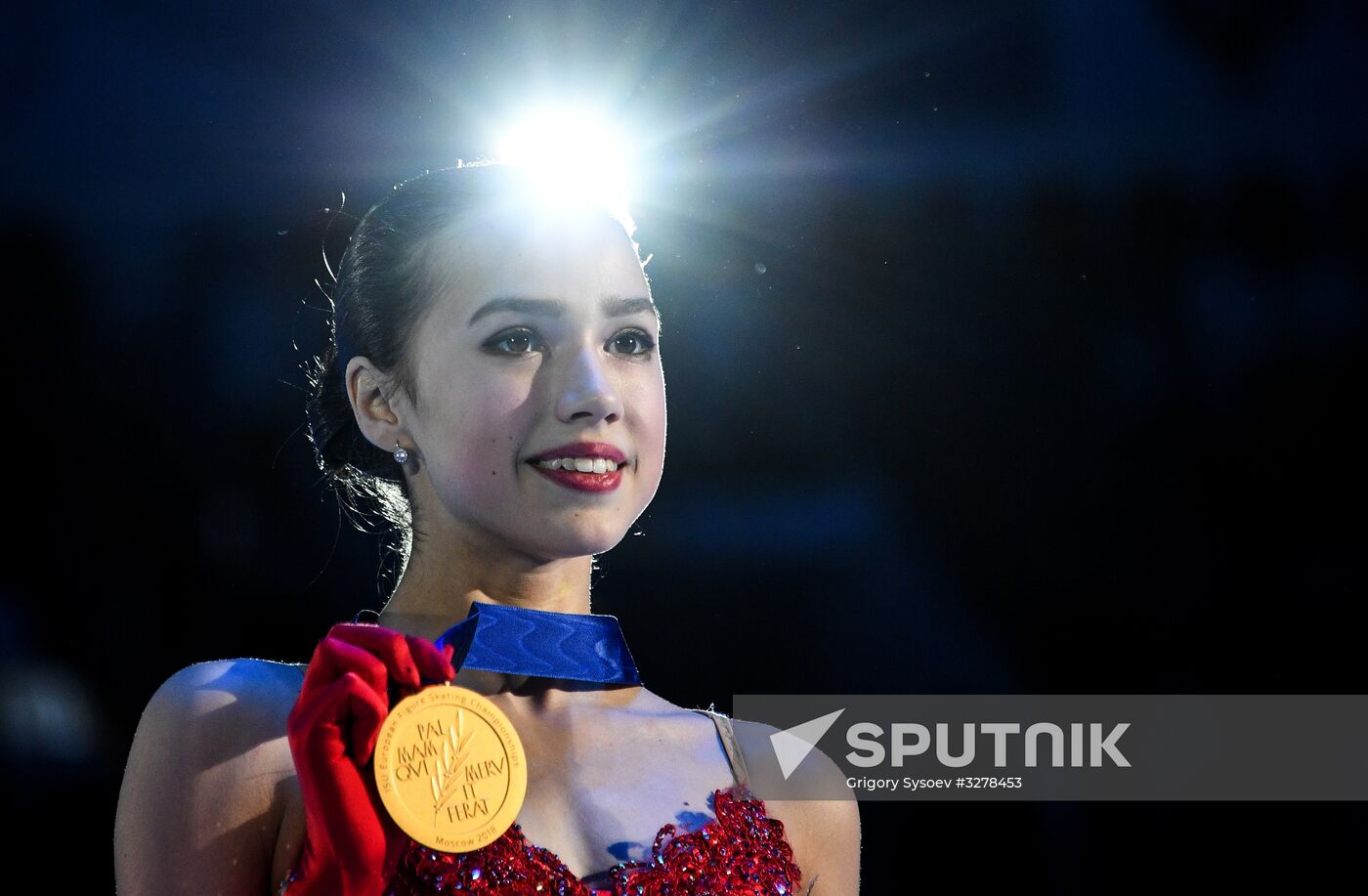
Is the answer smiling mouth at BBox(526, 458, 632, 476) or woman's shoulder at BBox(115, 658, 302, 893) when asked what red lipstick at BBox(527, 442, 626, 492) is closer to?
smiling mouth at BBox(526, 458, 632, 476)

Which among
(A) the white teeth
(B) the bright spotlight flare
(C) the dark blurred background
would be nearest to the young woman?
(A) the white teeth

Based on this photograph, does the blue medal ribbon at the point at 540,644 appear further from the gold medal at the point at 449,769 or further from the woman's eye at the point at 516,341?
the woman's eye at the point at 516,341

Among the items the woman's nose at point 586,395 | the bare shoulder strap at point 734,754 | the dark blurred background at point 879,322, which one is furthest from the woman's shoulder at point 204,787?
the dark blurred background at point 879,322

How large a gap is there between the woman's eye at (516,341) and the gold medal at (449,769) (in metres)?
0.46

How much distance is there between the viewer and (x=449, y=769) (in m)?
1.60

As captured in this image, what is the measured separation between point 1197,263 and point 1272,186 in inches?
9.3

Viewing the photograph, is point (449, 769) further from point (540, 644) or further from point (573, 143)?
point (573, 143)

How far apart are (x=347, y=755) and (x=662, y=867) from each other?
0.44 meters

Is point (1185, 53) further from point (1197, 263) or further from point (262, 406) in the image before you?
point (262, 406)

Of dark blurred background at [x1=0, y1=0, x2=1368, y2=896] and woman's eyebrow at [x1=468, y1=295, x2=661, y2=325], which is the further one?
dark blurred background at [x1=0, y1=0, x2=1368, y2=896]

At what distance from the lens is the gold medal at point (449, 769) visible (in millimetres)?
1564

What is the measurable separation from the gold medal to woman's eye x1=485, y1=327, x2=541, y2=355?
46 centimetres

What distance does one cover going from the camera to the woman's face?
1.86 metres

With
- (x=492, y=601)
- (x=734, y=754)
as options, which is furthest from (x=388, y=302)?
(x=734, y=754)
